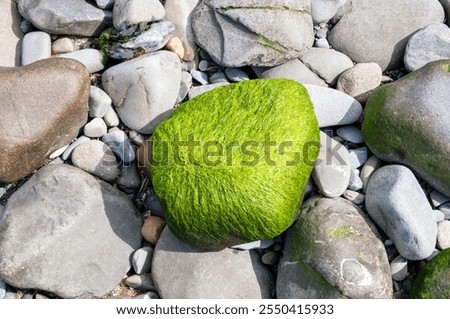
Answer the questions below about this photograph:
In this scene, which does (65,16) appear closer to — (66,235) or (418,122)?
(66,235)

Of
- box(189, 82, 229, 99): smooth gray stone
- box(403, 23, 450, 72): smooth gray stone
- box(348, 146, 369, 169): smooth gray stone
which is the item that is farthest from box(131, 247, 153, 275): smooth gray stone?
box(403, 23, 450, 72): smooth gray stone

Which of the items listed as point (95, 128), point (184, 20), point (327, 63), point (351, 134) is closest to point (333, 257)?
point (351, 134)

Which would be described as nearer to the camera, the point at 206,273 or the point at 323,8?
the point at 206,273

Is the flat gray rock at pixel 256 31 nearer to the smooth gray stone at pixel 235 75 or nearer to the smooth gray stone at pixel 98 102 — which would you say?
the smooth gray stone at pixel 235 75

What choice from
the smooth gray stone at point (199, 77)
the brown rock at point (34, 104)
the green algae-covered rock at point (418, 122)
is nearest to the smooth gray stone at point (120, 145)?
the brown rock at point (34, 104)

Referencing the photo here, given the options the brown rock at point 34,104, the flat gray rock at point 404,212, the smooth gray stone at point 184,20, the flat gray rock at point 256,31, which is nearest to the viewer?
the flat gray rock at point 404,212

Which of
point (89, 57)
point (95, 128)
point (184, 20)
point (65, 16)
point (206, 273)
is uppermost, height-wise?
point (65, 16)
